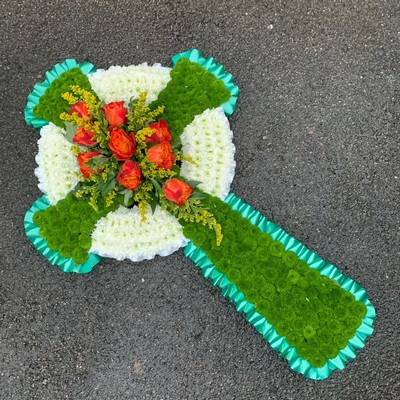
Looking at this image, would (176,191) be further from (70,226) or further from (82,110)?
(70,226)

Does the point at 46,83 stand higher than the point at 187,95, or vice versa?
the point at 187,95

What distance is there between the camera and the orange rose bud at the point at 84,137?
1.22 metres

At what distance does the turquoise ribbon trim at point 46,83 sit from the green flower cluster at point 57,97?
3cm

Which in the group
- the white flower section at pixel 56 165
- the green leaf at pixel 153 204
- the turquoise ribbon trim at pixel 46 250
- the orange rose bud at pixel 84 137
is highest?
the orange rose bud at pixel 84 137

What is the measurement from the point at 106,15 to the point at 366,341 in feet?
5.04

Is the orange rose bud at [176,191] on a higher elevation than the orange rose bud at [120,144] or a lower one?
lower

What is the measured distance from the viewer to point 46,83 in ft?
5.18

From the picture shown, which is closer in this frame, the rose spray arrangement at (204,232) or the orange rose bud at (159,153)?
the orange rose bud at (159,153)

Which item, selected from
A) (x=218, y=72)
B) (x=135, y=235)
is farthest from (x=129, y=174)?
(x=218, y=72)

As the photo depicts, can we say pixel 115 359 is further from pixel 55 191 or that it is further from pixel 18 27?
pixel 18 27

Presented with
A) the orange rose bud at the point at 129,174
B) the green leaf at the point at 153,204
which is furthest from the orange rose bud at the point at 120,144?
the green leaf at the point at 153,204

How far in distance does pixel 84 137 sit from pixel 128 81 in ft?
1.22

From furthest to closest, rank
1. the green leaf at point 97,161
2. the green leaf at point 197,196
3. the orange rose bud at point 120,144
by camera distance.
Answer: the green leaf at point 197,196 → the green leaf at point 97,161 → the orange rose bud at point 120,144

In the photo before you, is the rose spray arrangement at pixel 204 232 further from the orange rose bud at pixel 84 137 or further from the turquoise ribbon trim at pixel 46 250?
the orange rose bud at pixel 84 137
